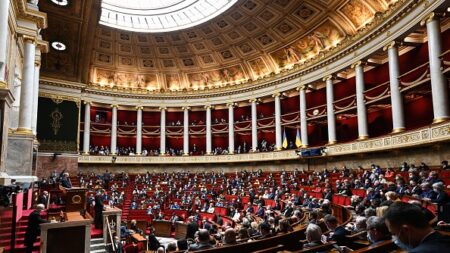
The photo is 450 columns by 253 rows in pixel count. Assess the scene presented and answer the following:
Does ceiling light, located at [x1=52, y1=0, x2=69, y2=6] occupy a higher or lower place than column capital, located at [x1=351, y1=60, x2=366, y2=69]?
higher

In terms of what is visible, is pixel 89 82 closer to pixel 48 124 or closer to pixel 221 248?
pixel 48 124

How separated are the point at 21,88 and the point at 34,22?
269cm

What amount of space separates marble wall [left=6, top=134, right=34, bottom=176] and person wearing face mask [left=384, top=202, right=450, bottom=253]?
1223cm

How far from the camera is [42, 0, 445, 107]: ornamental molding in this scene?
582 inches

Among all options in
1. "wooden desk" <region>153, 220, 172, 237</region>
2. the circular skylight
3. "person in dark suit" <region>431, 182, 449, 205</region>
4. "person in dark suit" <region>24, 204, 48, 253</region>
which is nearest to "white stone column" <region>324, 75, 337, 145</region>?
the circular skylight

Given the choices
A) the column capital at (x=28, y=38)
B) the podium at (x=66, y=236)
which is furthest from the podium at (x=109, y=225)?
the column capital at (x=28, y=38)

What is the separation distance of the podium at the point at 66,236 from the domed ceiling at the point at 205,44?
1441 centimetres

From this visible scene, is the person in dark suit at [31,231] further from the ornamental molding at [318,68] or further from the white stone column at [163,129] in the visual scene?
the white stone column at [163,129]

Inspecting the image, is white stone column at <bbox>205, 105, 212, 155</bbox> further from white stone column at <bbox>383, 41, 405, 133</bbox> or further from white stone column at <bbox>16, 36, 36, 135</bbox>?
white stone column at <bbox>16, 36, 36, 135</bbox>

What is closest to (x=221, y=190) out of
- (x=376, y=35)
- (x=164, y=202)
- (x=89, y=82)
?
(x=164, y=202)

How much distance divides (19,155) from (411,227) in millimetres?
12886

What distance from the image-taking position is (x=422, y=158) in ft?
45.6

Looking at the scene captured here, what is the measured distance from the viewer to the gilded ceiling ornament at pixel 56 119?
80.9 feet

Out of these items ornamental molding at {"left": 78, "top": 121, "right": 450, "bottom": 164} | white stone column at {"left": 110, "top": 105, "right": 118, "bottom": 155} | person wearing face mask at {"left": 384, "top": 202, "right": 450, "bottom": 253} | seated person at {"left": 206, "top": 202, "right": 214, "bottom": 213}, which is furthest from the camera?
white stone column at {"left": 110, "top": 105, "right": 118, "bottom": 155}
